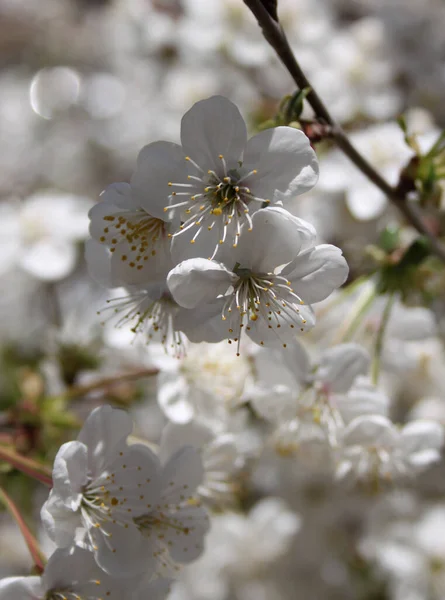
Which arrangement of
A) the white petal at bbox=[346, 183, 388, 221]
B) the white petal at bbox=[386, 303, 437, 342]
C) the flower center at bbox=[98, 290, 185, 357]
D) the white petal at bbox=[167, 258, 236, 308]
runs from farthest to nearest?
1. the white petal at bbox=[346, 183, 388, 221]
2. the white petal at bbox=[386, 303, 437, 342]
3. the flower center at bbox=[98, 290, 185, 357]
4. the white petal at bbox=[167, 258, 236, 308]

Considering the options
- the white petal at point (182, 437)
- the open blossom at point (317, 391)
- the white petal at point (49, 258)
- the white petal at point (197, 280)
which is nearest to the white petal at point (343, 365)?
the open blossom at point (317, 391)

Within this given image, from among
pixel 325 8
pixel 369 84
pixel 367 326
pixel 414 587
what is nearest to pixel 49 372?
pixel 367 326

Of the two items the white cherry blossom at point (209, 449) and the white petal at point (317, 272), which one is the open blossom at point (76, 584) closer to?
the white cherry blossom at point (209, 449)

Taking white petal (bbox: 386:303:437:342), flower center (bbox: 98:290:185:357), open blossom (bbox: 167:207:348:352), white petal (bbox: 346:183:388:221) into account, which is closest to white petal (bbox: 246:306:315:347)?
open blossom (bbox: 167:207:348:352)

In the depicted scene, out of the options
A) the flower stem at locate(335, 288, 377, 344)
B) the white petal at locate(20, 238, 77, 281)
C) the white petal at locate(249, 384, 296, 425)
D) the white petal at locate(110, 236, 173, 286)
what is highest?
the white petal at locate(20, 238, 77, 281)

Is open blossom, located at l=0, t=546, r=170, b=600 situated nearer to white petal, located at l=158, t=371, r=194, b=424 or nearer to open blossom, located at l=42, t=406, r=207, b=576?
open blossom, located at l=42, t=406, r=207, b=576

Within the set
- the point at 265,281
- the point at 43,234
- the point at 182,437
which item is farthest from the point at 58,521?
the point at 43,234

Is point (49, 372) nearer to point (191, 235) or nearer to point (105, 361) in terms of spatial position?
point (105, 361)
